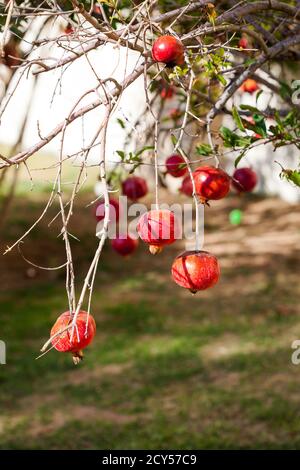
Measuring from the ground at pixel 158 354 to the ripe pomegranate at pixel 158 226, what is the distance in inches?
111

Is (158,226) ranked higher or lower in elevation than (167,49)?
lower

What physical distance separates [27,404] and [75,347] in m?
Result: 3.85

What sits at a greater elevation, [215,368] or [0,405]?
[215,368]

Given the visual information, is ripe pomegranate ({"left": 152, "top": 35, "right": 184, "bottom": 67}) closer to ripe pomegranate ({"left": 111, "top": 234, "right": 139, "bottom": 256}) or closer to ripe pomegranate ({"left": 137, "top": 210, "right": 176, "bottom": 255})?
ripe pomegranate ({"left": 137, "top": 210, "right": 176, "bottom": 255})

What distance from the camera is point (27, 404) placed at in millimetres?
5434

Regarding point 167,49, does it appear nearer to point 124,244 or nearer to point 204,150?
point 204,150

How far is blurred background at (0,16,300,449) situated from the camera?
477 centimetres

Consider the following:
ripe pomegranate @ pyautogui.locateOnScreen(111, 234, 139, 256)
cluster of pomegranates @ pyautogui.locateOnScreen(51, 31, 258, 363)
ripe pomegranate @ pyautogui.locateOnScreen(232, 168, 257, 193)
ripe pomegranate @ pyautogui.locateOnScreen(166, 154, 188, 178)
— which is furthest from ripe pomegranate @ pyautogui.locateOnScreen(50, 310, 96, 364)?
ripe pomegranate @ pyautogui.locateOnScreen(232, 168, 257, 193)

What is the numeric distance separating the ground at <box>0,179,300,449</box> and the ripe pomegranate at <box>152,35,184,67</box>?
303 centimetres

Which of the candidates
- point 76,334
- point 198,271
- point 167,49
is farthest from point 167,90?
point 76,334

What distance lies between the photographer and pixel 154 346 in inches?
254

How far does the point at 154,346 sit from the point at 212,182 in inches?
172
